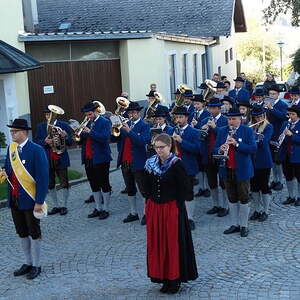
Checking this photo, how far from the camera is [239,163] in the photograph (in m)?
8.48

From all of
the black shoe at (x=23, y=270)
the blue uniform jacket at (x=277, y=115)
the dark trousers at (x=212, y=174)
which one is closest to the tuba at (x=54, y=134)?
the dark trousers at (x=212, y=174)

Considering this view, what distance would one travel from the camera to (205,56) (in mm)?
28719

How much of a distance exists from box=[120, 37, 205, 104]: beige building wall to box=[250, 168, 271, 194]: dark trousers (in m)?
10.7

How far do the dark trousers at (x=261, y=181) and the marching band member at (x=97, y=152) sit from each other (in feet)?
8.19

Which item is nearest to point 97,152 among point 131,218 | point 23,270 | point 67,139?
point 67,139

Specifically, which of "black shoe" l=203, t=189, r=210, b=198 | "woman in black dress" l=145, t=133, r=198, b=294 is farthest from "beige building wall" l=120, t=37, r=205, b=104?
"woman in black dress" l=145, t=133, r=198, b=294

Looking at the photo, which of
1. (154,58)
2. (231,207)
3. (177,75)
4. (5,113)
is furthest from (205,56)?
(231,207)

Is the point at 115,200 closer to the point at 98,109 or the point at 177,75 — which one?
the point at 98,109

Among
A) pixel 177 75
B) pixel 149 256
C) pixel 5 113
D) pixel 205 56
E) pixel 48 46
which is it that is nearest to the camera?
pixel 149 256

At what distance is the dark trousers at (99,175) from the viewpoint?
999 cm

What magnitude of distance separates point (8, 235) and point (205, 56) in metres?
20.9

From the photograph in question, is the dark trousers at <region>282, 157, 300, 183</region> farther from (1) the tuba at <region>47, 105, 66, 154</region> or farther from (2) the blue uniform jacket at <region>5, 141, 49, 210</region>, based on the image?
(2) the blue uniform jacket at <region>5, 141, 49, 210</region>

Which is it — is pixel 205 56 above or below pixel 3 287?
above

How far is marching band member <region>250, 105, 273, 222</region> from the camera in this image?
9.30 meters
